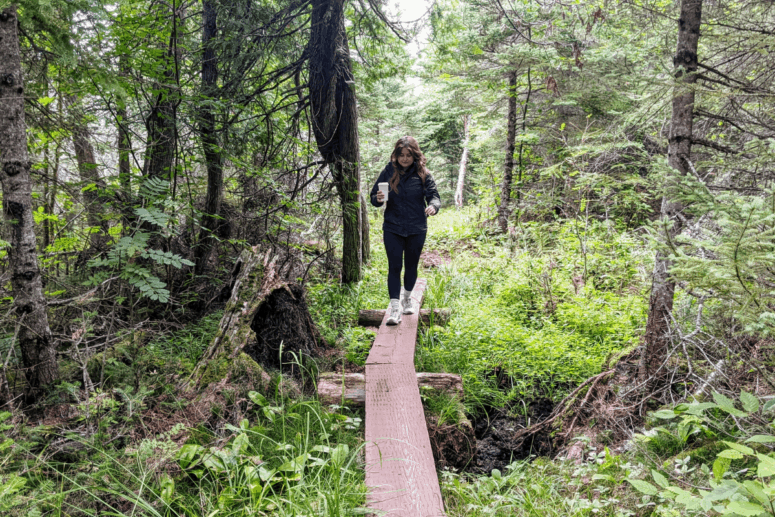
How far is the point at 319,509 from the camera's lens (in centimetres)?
243

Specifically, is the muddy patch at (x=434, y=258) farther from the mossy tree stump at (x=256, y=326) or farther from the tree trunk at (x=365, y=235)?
the mossy tree stump at (x=256, y=326)

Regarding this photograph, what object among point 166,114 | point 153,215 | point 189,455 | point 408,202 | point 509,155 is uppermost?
point 509,155

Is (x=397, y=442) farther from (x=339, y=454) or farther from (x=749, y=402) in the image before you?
(x=749, y=402)

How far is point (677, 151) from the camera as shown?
11.4ft

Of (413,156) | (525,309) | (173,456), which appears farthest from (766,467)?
(525,309)

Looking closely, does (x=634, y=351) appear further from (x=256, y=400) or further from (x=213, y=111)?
(x=213, y=111)

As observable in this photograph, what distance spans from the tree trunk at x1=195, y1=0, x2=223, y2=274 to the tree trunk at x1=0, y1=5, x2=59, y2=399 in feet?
8.17

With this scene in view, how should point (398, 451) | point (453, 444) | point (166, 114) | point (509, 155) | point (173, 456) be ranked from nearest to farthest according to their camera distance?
point (173, 456)
point (398, 451)
point (453, 444)
point (166, 114)
point (509, 155)

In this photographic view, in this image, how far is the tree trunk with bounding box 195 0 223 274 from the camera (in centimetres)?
568

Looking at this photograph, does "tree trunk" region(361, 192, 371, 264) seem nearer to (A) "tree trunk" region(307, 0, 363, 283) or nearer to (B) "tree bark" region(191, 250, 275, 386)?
(A) "tree trunk" region(307, 0, 363, 283)

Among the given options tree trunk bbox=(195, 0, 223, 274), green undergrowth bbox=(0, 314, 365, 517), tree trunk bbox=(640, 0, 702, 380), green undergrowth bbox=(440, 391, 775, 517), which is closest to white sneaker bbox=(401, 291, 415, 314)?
green undergrowth bbox=(0, 314, 365, 517)

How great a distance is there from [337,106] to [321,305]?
3353 millimetres

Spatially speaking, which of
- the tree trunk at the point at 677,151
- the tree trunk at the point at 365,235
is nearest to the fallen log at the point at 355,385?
the tree trunk at the point at 677,151

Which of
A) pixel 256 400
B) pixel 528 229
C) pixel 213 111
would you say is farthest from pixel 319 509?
pixel 528 229
